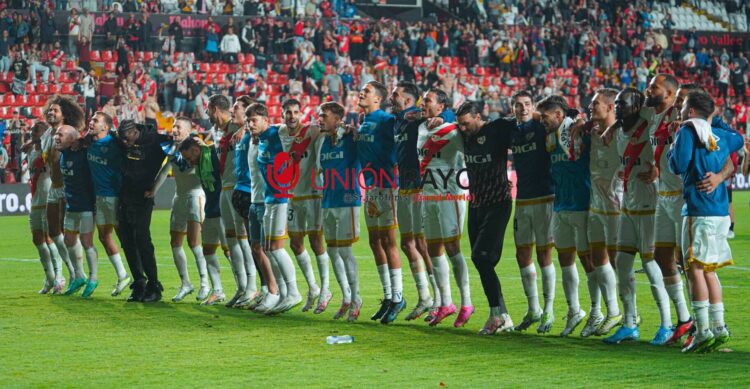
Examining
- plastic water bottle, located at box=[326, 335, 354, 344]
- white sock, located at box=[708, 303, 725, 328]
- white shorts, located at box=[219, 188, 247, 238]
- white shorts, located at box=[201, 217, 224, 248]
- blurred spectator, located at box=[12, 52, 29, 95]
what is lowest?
plastic water bottle, located at box=[326, 335, 354, 344]

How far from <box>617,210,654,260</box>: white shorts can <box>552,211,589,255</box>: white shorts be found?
0.42 metres

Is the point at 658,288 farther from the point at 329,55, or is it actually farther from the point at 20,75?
the point at 329,55

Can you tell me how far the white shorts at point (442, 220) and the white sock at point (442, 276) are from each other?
0.25 meters

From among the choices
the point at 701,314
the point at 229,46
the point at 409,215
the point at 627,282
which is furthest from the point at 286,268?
the point at 229,46

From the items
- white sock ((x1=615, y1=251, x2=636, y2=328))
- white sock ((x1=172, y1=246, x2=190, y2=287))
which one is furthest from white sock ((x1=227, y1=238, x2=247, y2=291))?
white sock ((x1=615, y1=251, x2=636, y2=328))

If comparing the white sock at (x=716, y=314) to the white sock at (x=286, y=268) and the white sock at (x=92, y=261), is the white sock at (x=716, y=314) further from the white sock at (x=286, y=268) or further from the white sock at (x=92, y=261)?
the white sock at (x=92, y=261)

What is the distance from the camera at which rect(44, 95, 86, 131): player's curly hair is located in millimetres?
13438

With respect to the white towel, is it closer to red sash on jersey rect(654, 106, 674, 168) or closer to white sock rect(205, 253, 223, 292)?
red sash on jersey rect(654, 106, 674, 168)

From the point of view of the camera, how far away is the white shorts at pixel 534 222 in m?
9.80

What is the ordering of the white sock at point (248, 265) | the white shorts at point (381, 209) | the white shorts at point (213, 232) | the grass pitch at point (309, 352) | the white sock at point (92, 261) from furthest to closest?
the white sock at point (92, 261) → the white shorts at point (213, 232) → the white sock at point (248, 265) → the white shorts at point (381, 209) → the grass pitch at point (309, 352)

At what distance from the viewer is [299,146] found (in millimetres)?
11367

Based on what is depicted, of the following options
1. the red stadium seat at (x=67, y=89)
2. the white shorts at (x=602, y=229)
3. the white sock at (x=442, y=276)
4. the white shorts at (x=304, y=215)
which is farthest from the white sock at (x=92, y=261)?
the red stadium seat at (x=67, y=89)

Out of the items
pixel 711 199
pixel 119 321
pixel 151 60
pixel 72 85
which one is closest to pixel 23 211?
pixel 72 85

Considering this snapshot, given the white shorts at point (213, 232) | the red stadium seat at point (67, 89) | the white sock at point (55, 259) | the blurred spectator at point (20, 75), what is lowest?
the white sock at point (55, 259)
